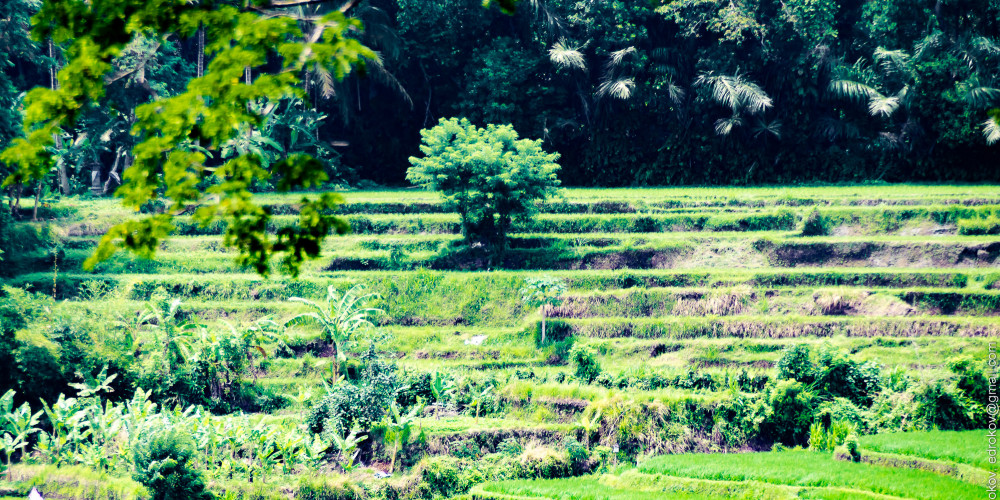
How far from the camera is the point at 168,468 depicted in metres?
8.11

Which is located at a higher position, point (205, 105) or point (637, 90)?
point (637, 90)

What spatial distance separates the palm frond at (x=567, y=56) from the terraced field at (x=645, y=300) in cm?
414

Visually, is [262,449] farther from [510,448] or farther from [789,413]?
[789,413]

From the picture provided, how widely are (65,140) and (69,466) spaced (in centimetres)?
1432

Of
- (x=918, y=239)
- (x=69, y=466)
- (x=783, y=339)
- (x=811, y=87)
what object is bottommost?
(x=69, y=466)

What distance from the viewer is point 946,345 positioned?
1138 cm

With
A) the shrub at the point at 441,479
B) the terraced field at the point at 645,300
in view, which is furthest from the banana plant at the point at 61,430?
the shrub at the point at 441,479

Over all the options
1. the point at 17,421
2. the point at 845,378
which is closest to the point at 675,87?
the point at 845,378

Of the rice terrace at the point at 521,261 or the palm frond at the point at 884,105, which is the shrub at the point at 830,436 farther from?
the palm frond at the point at 884,105

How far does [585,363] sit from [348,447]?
3650 mm

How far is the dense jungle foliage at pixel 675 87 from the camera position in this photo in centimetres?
1914

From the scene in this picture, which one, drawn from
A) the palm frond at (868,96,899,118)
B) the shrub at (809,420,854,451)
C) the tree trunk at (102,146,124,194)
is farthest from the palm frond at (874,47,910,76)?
the tree trunk at (102,146,124,194)

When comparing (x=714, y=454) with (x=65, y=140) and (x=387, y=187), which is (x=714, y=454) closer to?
(x=387, y=187)

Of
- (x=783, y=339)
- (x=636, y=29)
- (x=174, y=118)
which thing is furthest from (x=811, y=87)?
(x=174, y=118)
